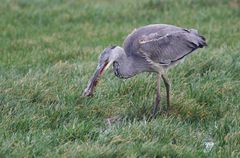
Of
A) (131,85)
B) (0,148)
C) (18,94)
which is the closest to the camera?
(0,148)

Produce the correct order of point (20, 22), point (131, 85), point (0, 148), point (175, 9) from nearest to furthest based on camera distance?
point (0, 148) → point (131, 85) → point (20, 22) → point (175, 9)

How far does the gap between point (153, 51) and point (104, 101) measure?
0.72 metres

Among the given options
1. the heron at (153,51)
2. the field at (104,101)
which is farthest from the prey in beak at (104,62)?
the field at (104,101)

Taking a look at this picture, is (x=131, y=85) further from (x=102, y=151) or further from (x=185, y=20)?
(x=185, y=20)

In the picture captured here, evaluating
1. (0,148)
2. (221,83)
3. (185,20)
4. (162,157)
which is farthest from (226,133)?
(185,20)

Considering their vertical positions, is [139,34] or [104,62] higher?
[139,34]

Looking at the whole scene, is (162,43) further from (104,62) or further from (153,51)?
(104,62)

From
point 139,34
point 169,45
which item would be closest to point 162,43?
point 169,45

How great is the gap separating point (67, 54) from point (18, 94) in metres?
2.50

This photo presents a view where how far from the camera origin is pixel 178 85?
279 inches

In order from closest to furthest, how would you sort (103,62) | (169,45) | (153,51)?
(103,62)
(153,51)
(169,45)

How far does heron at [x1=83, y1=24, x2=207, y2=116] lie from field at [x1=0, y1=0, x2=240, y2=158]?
1.11 ft

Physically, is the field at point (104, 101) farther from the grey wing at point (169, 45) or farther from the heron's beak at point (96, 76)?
the grey wing at point (169, 45)

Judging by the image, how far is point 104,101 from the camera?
21.2 feet
